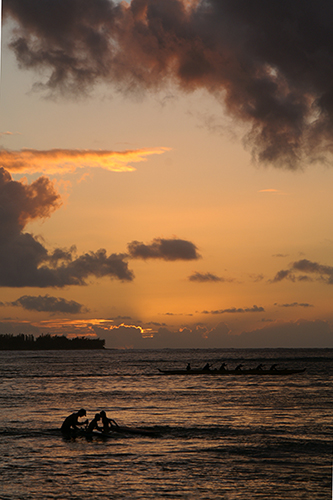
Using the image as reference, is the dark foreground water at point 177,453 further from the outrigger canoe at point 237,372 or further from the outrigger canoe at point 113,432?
the outrigger canoe at point 237,372

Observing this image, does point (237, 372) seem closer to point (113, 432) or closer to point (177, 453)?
point (113, 432)

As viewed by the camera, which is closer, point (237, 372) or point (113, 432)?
point (113, 432)

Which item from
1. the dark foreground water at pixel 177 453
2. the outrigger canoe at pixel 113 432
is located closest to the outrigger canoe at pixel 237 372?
the dark foreground water at pixel 177 453

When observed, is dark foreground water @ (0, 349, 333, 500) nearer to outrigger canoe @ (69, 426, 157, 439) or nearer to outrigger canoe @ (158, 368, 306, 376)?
outrigger canoe @ (69, 426, 157, 439)

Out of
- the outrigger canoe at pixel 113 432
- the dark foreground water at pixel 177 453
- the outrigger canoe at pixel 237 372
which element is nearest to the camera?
the dark foreground water at pixel 177 453

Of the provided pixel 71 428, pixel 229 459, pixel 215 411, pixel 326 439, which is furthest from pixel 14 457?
pixel 215 411

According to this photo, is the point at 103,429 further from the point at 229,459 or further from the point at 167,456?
the point at 229,459

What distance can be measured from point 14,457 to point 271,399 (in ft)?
95.4

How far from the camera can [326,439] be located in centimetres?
2580

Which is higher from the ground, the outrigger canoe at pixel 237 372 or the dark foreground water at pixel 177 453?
the dark foreground water at pixel 177 453

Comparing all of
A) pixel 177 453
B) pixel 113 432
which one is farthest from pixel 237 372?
pixel 177 453

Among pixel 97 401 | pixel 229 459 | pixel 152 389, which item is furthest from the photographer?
pixel 152 389

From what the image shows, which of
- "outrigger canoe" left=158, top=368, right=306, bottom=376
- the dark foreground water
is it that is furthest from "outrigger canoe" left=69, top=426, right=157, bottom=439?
"outrigger canoe" left=158, top=368, right=306, bottom=376

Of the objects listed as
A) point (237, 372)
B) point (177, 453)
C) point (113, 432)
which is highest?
point (177, 453)
